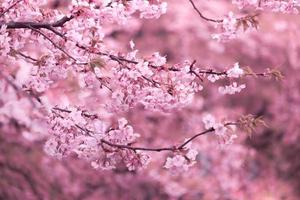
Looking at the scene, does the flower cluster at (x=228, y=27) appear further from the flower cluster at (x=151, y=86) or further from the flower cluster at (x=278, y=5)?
the flower cluster at (x=151, y=86)

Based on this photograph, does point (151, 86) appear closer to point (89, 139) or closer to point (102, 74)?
point (102, 74)

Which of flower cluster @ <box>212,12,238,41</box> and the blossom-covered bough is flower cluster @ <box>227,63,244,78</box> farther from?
flower cluster @ <box>212,12,238,41</box>

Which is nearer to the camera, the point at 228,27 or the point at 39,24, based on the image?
the point at 39,24

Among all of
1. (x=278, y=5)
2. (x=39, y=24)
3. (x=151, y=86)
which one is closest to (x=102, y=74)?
(x=151, y=86)

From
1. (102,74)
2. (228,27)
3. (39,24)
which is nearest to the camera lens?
(39,24)

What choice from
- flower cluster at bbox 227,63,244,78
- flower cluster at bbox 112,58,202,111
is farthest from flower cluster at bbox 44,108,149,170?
flower cluster at bbox 227,63,244,78

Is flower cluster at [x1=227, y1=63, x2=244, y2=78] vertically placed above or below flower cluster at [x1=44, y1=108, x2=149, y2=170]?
above

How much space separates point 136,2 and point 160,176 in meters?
5.16

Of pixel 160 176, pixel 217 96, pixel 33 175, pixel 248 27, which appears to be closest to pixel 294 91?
pixel 217 96

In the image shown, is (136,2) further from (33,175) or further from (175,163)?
(33,175)

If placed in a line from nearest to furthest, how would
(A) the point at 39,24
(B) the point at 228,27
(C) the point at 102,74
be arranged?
(A) the point at 39,24 → (C) the point at 102,74 → (B) the point at 228,27

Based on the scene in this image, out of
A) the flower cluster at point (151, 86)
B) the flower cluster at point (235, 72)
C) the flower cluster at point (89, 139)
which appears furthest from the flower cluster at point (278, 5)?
the flower cluster at point (89, 139)

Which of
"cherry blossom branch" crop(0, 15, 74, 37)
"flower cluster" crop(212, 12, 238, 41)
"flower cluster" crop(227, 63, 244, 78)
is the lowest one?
"flower cluster" crop(227, 63, 244, 78)

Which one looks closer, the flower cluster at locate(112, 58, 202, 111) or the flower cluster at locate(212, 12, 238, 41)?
the flower cluster at locate(112, 58, 202, 111)
